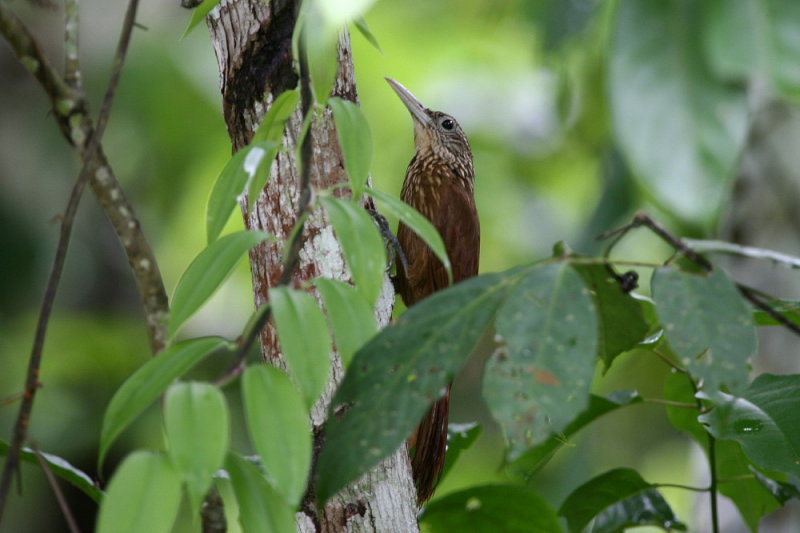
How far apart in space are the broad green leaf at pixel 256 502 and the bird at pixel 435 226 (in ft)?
3.34

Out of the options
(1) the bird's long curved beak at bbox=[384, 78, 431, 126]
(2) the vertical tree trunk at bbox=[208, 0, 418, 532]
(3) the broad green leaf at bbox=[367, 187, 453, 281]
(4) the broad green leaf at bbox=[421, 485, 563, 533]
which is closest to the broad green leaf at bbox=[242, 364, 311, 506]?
(3) the broad green leaf at bbox=[367, 187, 453, 281]

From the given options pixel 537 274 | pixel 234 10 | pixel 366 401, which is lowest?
pixel 366 401

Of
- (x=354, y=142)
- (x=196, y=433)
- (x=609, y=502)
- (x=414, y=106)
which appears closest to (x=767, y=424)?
(x=609, y=502)

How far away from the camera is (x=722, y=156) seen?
28.8 inches

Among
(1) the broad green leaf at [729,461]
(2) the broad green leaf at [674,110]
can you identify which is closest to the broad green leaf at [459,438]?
(1) the broad green leaf at [729,461]

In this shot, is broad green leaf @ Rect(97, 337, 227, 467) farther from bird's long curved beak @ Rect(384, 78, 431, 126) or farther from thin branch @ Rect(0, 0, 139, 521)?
bird's long curved beak @ Rect(384, 78, 431, 126)

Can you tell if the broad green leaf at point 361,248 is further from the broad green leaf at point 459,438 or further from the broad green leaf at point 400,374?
the broad green leaf at point 459,438

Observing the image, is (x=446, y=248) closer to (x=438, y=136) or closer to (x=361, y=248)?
(x=438, y=136)

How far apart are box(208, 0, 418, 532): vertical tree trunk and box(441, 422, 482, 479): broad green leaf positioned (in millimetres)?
405

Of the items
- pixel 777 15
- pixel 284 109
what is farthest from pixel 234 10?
pixel 777 15

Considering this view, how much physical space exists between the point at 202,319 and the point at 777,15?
189 inches

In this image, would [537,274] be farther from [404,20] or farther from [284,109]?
[404,20]

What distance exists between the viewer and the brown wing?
2566 millimetres

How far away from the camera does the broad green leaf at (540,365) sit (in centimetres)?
93
